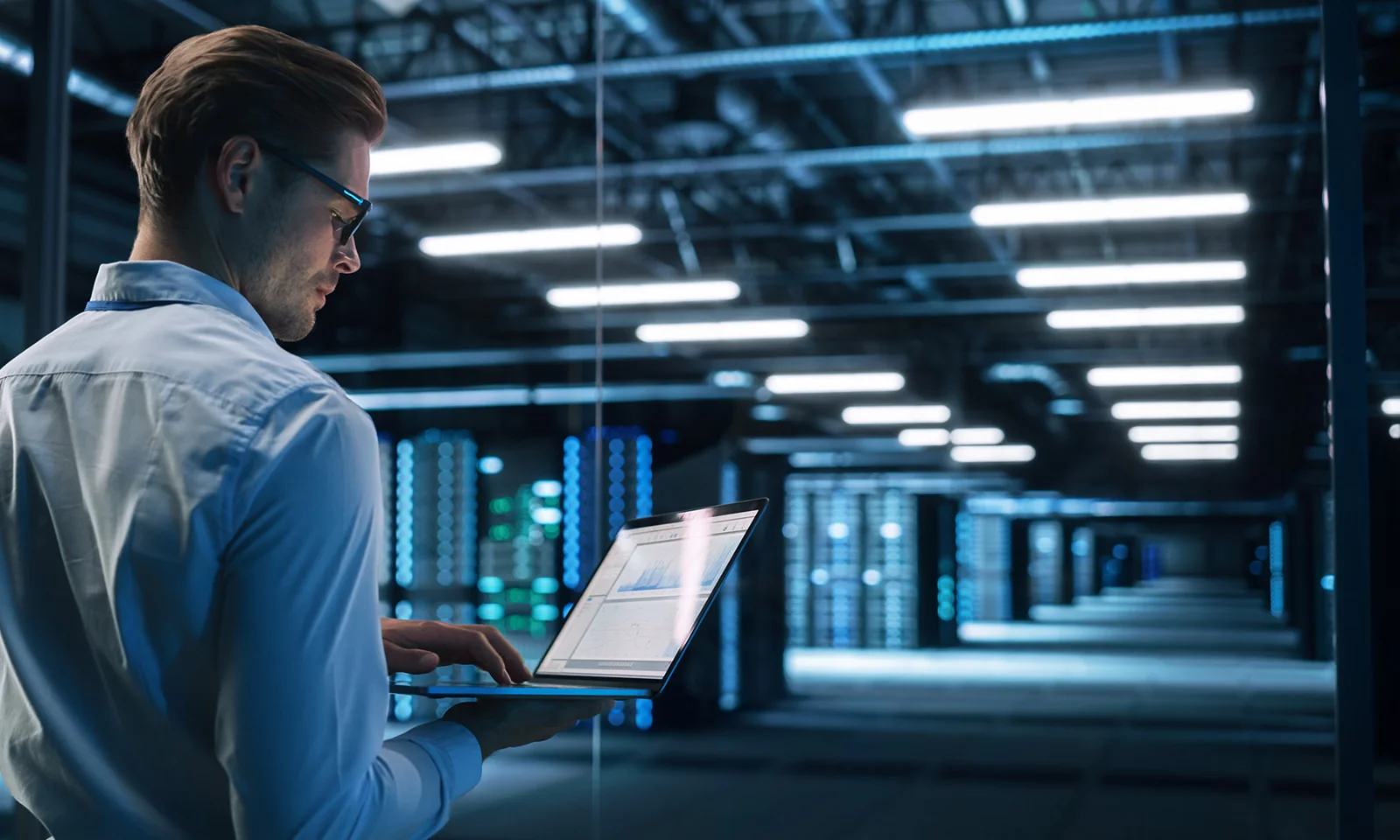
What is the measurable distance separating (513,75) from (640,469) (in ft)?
6.48

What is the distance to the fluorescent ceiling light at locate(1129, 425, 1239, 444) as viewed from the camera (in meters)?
3.42

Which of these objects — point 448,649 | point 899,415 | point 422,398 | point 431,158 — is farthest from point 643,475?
point 448,649

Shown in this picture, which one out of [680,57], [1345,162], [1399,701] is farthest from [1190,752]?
[680,57]

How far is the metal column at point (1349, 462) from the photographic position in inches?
101

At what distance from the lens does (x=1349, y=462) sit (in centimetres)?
257

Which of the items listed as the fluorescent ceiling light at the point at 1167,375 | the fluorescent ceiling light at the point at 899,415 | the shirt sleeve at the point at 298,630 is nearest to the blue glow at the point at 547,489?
the fluorescent ceiling light at the point at 899,415

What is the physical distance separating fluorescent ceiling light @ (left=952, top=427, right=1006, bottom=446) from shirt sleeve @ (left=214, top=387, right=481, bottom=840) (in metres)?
3.14

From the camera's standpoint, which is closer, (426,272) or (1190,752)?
(1190,752)

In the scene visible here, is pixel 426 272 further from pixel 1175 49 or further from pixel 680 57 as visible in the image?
pixel 1175 49

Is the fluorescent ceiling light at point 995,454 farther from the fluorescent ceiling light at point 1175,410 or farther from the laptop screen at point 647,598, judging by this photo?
the laptop screen at point 647,598

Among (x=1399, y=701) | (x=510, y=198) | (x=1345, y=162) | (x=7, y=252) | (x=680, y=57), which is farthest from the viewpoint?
(x=510, y=198)

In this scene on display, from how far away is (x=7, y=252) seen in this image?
3.42m

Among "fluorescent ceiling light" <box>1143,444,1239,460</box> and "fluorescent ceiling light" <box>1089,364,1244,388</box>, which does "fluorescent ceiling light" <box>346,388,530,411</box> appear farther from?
"fluorescent ceiling light" <box>1143,444,1239,460</box>

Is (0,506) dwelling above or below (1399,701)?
above
